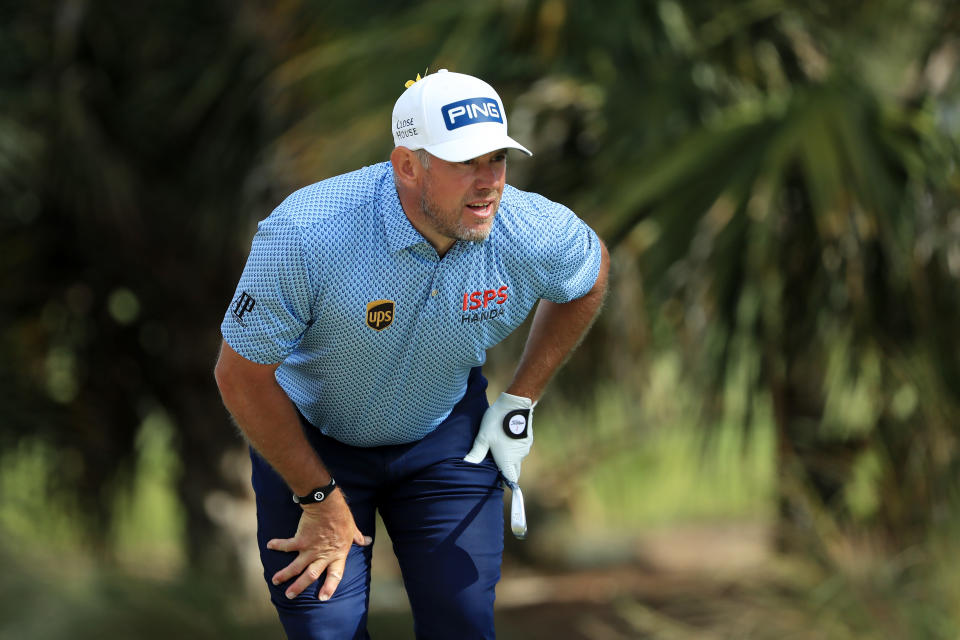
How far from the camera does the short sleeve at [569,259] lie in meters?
2.86

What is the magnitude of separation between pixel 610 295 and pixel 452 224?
2524 millimetres

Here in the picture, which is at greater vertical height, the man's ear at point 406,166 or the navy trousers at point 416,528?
the man's ear at point 406,166

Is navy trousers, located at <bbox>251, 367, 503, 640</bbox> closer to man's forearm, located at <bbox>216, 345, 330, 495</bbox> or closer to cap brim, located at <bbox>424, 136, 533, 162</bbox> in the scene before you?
man's forearm, located at <bbox>216, 345, 330, 495</bbox>

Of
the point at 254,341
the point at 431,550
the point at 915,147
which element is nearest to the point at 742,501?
the point at 915,147

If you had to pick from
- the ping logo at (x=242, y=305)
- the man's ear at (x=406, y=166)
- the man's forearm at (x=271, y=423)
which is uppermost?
the man's ear at (x=406, y=166)

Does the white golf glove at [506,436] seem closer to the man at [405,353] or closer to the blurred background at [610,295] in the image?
the man at [405,353]

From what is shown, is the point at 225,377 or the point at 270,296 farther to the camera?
the point at 225,377

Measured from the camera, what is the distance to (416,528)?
9.66ft

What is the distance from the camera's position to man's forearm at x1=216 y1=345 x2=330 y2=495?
8.64ft

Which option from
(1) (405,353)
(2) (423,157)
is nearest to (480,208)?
(2) (423,157)

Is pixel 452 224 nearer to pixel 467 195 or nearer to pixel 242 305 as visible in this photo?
pixel 467 195

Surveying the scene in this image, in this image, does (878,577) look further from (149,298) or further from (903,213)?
(149,298)

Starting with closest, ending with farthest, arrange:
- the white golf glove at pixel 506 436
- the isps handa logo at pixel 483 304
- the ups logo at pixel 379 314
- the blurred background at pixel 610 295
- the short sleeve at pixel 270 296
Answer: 1. the short sleeve at pixel 270 296
2. the ups logo at pixel 379 314
3. the isps handa logo at pixel 483 304
4. the white golf glove at pixel 506 436
5. the blurred background at pixel 610 295

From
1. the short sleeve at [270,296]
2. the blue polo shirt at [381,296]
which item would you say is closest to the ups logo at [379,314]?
the blue polo shirt at [381,296]
